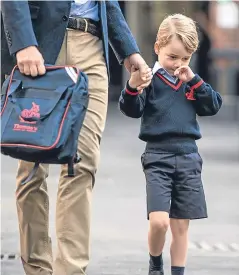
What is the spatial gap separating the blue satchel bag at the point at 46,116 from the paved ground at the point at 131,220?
1.38m

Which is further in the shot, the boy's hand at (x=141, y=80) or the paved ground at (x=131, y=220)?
the paved ground at (x=131, y=220)

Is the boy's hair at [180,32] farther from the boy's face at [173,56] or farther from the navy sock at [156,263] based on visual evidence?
the navy sock at [156,263]

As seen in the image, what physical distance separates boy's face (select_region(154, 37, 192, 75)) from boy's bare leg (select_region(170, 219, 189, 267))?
0.80 m

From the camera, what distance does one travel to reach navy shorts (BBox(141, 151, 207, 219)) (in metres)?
5.23

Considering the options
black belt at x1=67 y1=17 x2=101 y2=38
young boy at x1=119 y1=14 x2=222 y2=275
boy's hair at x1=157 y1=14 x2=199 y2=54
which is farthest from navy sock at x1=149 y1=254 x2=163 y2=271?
black belt at x1=67 y1=17 x2=101 y2=38

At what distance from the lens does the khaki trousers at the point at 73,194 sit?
4926 millimetres

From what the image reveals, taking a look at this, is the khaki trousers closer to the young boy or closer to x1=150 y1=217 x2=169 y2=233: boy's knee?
the young boy

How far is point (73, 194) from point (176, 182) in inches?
24.8

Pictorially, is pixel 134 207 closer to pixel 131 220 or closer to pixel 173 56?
pixel 131 220

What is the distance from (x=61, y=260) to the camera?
193 inches

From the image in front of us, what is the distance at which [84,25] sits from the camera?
16.5ft

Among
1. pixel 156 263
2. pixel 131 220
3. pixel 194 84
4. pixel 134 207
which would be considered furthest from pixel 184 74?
pixel 134 207

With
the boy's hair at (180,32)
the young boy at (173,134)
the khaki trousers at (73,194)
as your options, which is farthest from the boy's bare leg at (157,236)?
the boy's hair at (180,32)

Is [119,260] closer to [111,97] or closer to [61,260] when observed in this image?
[61,260]
